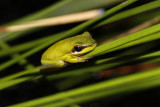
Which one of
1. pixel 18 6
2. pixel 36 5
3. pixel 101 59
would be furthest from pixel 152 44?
pixel 18 6

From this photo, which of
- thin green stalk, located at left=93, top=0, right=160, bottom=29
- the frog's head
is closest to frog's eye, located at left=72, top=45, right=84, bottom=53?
the frog's head

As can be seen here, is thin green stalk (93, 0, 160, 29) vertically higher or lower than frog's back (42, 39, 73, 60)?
lower

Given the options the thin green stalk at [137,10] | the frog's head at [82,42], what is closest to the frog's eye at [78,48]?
the frog's head at [82,42]

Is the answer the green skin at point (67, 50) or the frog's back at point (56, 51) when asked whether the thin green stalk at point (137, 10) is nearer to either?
the green skin at point (67, 50)

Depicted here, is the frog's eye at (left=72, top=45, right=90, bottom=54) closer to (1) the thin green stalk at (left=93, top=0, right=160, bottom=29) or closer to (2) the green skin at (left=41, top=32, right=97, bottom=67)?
(2) the green skin at (left=41, top=32, right=97, bottom=67)

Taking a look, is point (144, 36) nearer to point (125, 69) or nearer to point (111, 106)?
point (125, 69)

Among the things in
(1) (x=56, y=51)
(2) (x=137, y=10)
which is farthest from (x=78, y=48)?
(2) (x=137, y=10)

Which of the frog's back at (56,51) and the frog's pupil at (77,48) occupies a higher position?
the frog's back at (56,51)

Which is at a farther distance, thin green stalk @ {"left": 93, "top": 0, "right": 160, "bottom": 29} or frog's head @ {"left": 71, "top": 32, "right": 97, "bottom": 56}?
frog's head @ {"left": 71, "top": 32, "right": 97, "bottom": 56}
